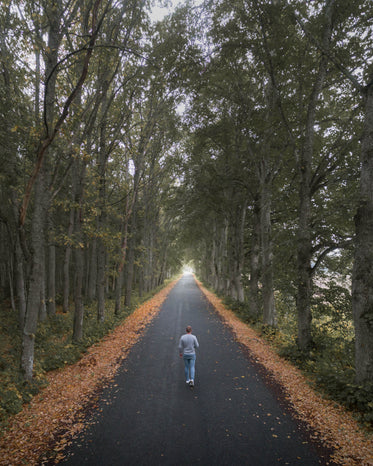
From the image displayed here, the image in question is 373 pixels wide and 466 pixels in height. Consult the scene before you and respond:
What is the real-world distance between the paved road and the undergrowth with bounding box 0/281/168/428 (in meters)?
1.99

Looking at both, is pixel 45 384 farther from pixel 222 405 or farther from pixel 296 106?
pixel 296 106

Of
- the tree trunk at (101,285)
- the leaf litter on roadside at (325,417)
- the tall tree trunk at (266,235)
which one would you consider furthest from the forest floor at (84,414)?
the tree trunk at (101,285)

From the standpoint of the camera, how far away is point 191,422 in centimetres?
498

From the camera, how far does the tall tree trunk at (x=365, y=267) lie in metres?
5.78

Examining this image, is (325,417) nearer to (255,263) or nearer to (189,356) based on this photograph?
(189,356)

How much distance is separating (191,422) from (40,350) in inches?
291

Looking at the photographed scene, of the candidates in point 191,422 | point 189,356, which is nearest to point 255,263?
point 189,356

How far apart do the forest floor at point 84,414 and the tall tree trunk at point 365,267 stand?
4.30ft

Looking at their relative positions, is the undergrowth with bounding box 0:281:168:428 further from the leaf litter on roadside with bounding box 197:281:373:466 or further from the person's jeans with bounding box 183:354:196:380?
the leaf litter on roadside with bounding box 197:281:373:466

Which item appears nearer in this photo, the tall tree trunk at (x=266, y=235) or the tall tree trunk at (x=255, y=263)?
the tall tree trunk at (x=266, y=235)

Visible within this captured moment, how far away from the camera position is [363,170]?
6141 millimetres

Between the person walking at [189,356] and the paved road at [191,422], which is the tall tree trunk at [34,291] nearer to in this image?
the paved road at [191,422]

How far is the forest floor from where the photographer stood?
417 cm

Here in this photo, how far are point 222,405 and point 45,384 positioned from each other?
15.9ft
